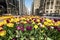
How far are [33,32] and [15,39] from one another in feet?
1.10

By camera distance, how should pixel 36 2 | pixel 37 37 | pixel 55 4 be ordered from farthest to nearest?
pixel 36 2, pixel 55 4, pixel 37 37

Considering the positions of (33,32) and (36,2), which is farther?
(36,2)

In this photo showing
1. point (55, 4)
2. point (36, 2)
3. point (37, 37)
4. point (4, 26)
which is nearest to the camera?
point (37, 37)

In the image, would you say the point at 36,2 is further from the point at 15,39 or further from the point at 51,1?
the point at 15,39

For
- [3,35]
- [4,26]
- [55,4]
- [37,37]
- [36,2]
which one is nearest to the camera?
[3,35]

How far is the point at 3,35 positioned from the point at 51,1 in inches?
3181

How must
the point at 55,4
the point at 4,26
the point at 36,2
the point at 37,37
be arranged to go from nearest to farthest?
the point at 37,37
the point at 4,26
the point at 55,4
the point at 36,2

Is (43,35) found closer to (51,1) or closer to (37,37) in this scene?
(37,37)

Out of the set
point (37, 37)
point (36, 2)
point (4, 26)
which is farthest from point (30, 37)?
point (36, 2)

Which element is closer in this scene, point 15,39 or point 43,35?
point 15,39

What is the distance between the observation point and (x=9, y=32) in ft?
8.55

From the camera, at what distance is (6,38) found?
8.27 ft

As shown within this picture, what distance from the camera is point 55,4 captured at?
80562 mm

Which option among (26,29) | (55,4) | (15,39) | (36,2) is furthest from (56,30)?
(36,2)
